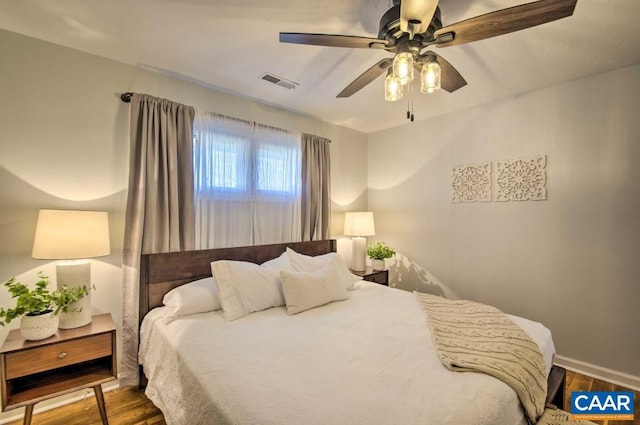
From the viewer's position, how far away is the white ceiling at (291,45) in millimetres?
1696

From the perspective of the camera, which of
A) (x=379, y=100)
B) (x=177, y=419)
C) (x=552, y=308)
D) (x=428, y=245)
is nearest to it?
(x=177, y=419)

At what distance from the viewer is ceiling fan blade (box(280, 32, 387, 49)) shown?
1.46 m

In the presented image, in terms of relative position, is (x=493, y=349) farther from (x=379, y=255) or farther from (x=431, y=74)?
(x=379, y=255)

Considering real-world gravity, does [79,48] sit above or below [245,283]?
above

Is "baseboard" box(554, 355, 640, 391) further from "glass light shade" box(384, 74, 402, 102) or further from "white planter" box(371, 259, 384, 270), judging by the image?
"glass light shade" box(384, 74, 402, 102)

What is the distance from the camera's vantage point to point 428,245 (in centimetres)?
367

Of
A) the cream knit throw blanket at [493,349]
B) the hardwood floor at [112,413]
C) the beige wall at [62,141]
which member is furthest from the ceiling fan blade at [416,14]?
the hardwood floor at [112,413]

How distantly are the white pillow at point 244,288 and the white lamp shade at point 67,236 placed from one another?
2.60 feet

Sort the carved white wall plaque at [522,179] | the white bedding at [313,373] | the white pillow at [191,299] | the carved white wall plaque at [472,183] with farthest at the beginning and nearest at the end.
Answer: the carved white wall plaque at [472,183], the carved white wall plaque at [522,179], the white pillow at [191,299], the white bedding at [313,373]

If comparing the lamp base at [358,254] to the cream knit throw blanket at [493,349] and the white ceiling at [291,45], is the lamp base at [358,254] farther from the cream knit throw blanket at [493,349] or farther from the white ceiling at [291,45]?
the white ceiling at [291,45]

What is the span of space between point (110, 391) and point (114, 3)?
8.97 ft

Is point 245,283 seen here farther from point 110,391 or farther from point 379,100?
point 379,100

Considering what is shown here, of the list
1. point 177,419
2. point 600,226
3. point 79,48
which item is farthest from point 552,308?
point 79,48

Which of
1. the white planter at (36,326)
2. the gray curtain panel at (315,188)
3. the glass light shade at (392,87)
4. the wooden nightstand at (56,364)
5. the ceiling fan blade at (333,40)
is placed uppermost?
the ceiling fan blade at (333,40)
